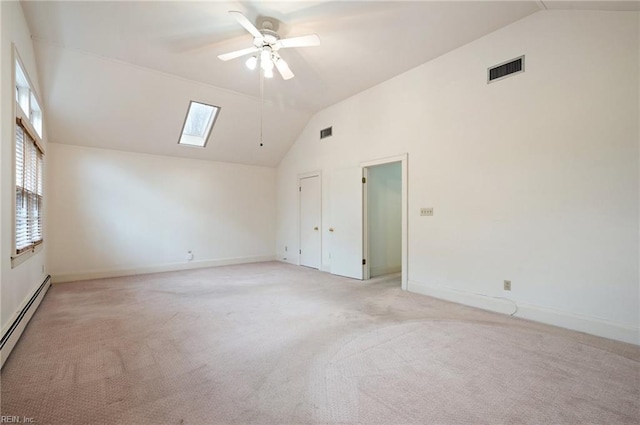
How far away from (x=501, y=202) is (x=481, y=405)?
2.40 meters

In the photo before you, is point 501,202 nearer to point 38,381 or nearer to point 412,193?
point 412,193

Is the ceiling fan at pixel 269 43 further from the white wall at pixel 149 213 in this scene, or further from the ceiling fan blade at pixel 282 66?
the white wall at pixel 149 213

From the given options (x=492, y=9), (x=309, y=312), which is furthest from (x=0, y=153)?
(x=492, y=9)

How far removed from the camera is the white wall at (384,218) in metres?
5.32

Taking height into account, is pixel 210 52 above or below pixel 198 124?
above

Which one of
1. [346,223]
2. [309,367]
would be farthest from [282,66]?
[309,367]

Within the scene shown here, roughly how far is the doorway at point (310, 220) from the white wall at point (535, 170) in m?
2.19

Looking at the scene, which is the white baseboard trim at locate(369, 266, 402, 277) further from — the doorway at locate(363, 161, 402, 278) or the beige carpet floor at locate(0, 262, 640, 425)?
the beige carpet floor at locate(0, 262, 640, 425)

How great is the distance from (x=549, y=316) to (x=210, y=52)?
16.9ft

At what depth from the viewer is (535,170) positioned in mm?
3105

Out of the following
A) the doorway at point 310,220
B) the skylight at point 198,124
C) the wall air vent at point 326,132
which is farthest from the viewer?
the doorway at point 310,220

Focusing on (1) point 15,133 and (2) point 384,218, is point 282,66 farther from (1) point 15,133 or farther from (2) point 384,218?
(2) point 384,218

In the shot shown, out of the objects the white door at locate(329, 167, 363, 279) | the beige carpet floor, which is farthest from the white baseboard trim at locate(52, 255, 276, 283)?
the white door at locate(329, 167, 363, 279)

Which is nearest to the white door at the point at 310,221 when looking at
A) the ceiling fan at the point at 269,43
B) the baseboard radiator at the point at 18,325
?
the ceiling fan at the point at 269,43
